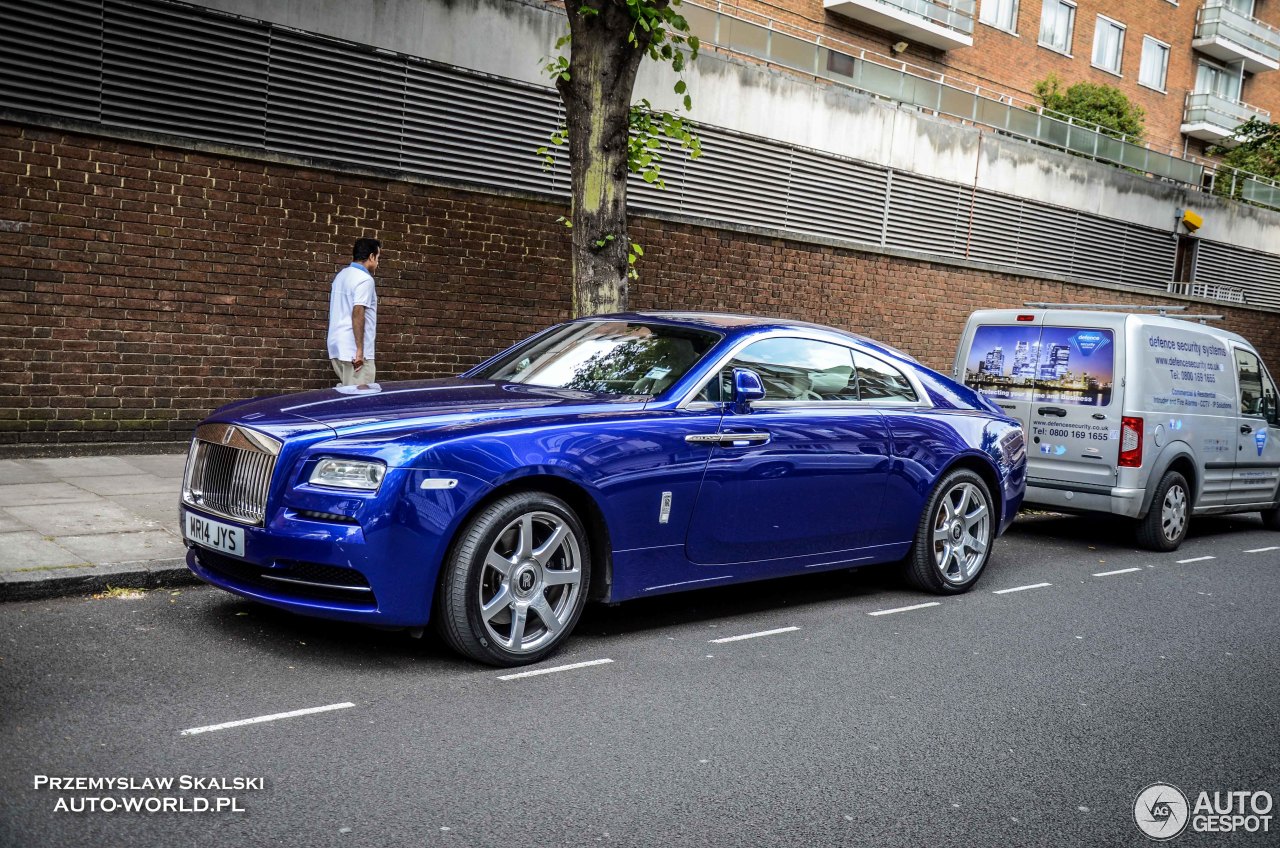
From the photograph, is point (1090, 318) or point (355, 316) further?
point (355, 316)

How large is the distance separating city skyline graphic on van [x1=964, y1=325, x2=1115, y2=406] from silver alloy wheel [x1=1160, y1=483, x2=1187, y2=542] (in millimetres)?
1135

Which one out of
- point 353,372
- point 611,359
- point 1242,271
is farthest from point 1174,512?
point 1242,271

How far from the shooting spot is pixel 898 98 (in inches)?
727

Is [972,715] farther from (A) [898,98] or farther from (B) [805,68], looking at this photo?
(A) [898,98]

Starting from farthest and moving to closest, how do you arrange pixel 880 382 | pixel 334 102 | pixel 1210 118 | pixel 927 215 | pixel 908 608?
pixel 1210 118 → pixel 927 215 → pixel 334 102 → pixel 880 382 → pixel 908 608

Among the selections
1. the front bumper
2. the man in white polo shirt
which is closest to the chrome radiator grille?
the front bumper

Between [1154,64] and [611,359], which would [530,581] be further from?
[1154,64]

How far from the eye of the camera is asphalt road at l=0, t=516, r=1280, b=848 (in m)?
3.59

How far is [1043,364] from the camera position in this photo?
977 cm

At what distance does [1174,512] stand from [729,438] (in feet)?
18.8

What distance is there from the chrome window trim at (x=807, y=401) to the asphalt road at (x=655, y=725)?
46.4 inches

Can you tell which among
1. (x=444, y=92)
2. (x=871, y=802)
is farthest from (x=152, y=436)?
(x=871, y=802)

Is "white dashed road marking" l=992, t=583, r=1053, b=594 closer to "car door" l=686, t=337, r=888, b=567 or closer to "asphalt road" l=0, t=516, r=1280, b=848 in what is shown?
"asphalt road" l=0, t=516, r=1280, b=848

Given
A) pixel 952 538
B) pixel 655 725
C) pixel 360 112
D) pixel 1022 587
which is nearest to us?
pixel 655 725
